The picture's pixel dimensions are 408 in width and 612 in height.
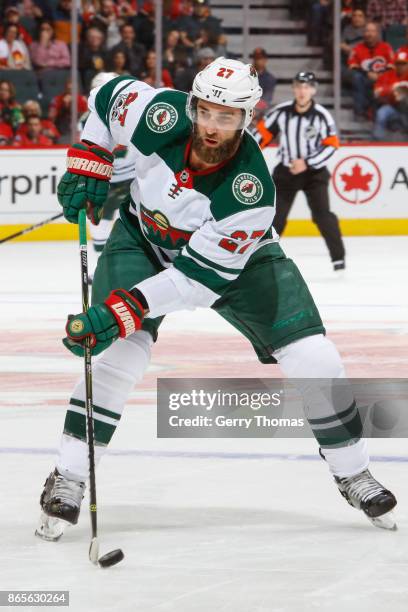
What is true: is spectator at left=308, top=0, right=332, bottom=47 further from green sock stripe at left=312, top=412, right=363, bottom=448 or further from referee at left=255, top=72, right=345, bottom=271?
green sock stripe at left=312, top=412, right=363, bottom=448

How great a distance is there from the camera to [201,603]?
2.64 meters

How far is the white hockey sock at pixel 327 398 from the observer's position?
3.24 metres

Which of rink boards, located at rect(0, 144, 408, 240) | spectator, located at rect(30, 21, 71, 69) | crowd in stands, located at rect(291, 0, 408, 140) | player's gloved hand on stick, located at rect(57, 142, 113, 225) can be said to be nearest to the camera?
player's gloved hand on stick, located at rect(57, 142, 113, 225)

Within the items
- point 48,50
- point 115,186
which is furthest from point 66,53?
point 115,186

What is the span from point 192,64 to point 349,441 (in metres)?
8.07

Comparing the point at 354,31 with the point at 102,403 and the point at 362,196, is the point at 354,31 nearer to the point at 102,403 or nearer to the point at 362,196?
the point at 362,196

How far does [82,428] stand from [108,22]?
827 centimetres

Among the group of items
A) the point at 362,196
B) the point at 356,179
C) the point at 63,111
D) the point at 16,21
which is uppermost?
the point at 16,21

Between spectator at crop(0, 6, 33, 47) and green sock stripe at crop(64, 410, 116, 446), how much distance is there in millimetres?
7928

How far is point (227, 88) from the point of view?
3100 mm

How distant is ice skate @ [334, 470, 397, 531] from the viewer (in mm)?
3219

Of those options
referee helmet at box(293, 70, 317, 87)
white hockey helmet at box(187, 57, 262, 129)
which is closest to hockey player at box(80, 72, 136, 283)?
referee helmet at box(293, 70, 317, 87)

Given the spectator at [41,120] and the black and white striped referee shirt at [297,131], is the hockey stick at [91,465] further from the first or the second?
the spectator at [41,120]

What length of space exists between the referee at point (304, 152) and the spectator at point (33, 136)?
2.11 m
